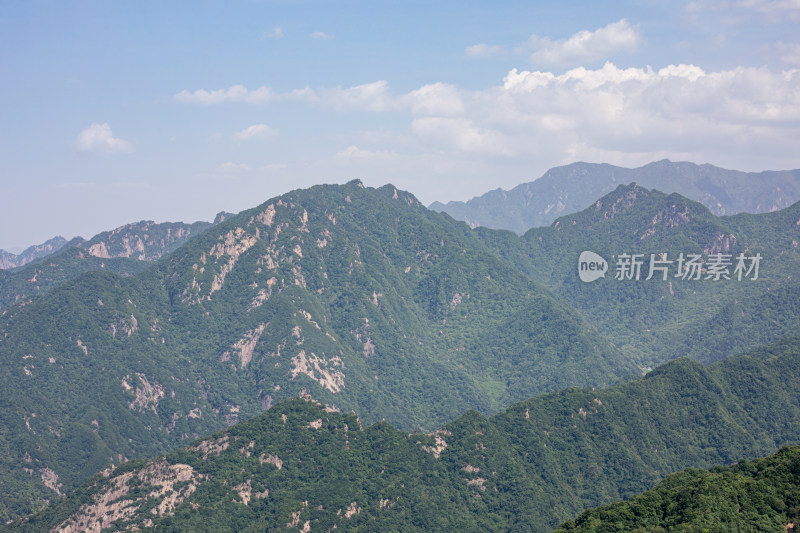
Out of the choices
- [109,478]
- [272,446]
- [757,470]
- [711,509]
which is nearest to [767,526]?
[711,509]

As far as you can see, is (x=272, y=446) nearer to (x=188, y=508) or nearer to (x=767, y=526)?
(x=188, y=508)

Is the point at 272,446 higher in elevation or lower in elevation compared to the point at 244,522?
higher

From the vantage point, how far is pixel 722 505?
404 feet

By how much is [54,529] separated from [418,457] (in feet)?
297

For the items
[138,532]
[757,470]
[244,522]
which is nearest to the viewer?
[757,470]

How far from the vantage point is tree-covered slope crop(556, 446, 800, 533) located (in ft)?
394

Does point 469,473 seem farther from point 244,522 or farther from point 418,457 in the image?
point 244,522

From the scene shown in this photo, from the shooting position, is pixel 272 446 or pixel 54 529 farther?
pixel 272 446

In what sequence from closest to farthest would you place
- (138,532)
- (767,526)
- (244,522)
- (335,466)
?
(767,526) < (138,532) < (244,522) < (335,466)

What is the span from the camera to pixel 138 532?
16575cm

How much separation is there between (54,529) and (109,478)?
653 inches

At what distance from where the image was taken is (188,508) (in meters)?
177

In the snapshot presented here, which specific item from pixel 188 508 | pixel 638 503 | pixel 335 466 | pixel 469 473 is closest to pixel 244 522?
pixel 188 508

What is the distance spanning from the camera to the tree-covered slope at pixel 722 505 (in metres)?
120
